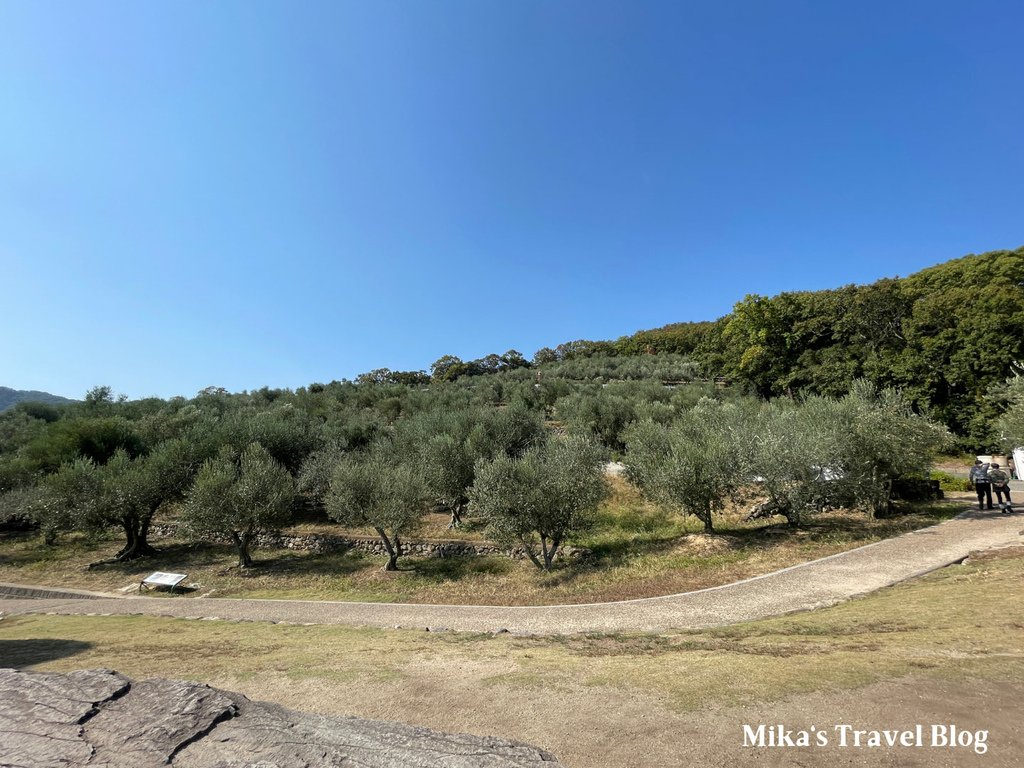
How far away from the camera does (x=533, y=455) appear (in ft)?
78.1

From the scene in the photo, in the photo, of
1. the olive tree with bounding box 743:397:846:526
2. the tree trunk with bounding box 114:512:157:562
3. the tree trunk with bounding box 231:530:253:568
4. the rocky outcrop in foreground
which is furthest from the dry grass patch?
the rocky outcrop in foreground

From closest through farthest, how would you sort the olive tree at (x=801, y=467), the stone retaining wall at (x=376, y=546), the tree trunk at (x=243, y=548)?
the olive tree at (x=801, y=467) < the stone retaining wall at (x=376, y=546) < the tree trunk at (x=243, y=548)

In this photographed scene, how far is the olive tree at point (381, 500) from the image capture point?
22.1 meters

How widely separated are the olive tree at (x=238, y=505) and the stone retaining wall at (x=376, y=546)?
269 centimetres

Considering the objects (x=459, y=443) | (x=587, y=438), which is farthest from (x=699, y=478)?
(x=459, y=443)

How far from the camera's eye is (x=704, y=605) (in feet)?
42.3

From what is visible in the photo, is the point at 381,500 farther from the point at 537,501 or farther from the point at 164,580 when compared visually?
the point at 164,580

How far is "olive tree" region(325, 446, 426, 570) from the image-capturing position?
72.5ft

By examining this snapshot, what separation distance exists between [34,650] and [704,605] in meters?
18.3

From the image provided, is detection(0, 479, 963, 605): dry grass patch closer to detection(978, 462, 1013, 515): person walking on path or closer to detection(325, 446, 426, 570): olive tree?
detection(978, 462, 1013, 515): person walking on path

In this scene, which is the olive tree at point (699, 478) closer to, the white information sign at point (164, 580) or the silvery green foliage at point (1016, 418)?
the silvery green foliage at point (1016, 418)

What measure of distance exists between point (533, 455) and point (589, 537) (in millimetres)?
5208

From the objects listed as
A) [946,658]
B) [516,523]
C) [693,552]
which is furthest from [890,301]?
[946,658]

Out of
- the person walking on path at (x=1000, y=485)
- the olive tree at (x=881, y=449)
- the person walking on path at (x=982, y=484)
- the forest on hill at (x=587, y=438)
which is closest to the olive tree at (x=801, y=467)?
the forest on hill at (x=587, y=438)
